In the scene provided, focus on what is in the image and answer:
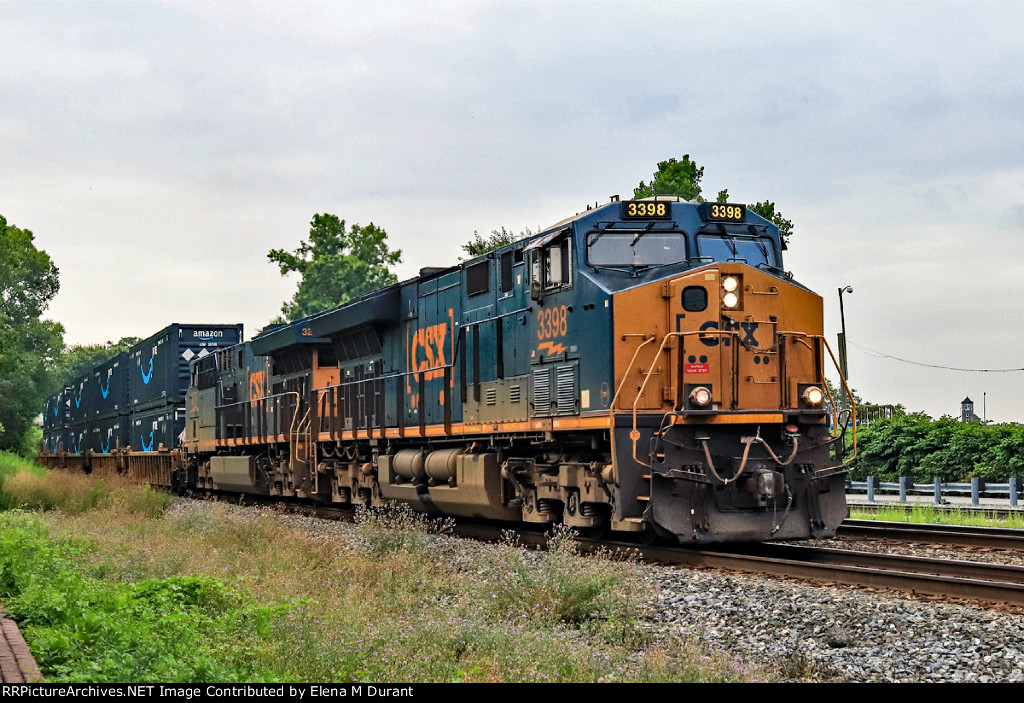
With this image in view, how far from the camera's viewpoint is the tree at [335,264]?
213 feet

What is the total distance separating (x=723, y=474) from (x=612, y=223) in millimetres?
3182

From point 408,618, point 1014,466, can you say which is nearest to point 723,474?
point 408,618

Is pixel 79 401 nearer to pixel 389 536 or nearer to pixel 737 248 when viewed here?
pixel 389 536

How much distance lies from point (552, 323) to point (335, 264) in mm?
53032

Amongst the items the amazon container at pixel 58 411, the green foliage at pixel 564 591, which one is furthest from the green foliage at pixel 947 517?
the amazon container at pixel 58 411

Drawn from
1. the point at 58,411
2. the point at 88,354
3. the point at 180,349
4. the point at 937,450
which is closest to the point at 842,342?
the point at 937,450

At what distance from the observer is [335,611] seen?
8.84 meters

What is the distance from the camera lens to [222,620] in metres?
8.23

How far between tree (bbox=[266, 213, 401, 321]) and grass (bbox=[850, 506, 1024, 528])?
4655cm

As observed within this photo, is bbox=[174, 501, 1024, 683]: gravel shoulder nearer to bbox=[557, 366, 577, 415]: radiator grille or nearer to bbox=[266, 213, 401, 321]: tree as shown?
bbox=[557, 366, 577, 415]: radiator grille

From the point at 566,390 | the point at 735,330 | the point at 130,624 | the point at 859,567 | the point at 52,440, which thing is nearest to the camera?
the point at 130,624

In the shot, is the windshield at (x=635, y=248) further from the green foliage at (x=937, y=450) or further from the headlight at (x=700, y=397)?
the green foliage at (x=937, y=450)

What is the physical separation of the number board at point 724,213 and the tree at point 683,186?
2120cm
